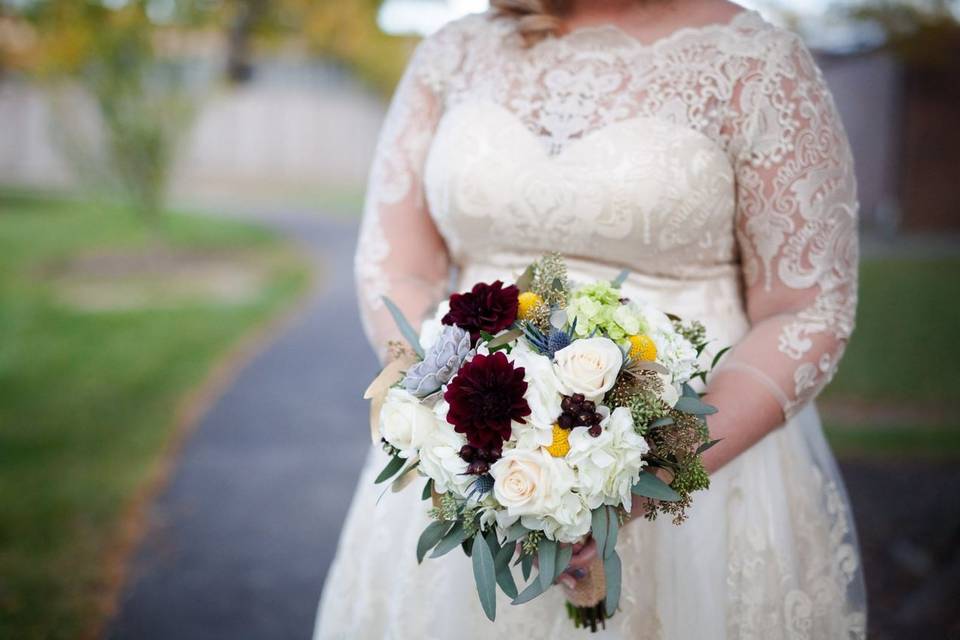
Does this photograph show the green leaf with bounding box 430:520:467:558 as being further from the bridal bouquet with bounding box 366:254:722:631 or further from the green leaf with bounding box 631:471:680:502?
the green leaf with bounding box 631:471:680:502

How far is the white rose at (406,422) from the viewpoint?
61.4 inches

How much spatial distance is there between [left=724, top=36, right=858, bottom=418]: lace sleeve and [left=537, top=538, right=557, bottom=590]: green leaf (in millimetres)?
629

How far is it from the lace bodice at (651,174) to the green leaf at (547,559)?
63 cm

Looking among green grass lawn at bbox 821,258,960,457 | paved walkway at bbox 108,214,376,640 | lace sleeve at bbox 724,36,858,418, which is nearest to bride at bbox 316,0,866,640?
lace sleeve at bbox 724,36,858,418

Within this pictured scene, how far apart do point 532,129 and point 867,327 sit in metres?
7.73

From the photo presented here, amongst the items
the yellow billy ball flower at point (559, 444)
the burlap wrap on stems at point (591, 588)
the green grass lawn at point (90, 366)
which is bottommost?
the green grass lawn at point (90, 366)

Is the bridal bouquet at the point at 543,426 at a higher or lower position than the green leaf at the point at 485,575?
higher

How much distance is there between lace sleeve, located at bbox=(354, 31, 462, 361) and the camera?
7.30 feet

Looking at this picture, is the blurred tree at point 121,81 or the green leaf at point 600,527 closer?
the green leaf at point 600,527

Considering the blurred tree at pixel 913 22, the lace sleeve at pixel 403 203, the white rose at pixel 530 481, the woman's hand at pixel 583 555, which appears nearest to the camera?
the white rose at pixel 530 481

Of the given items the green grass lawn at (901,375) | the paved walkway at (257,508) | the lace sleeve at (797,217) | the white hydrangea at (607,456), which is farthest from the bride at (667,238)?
the green grass lawn at (901,375)

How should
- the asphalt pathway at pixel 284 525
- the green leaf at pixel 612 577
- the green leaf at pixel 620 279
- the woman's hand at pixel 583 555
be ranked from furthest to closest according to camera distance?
the asphalt pathway at pixel 284 525
the green leaf at pixel 620 279
the woman's hand at pixel 583 555
the green leaf at pixel 612 577

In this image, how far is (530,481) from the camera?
58.5 inches

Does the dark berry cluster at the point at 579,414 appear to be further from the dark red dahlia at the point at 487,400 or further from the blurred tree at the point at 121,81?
the blurred tree at the point at 121,81
